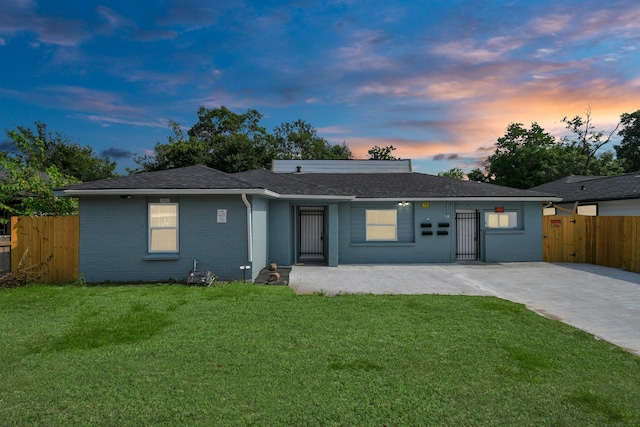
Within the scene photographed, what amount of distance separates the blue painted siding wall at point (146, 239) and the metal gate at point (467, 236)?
868 cm

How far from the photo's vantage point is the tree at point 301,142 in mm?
46250

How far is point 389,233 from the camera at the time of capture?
1313 cm

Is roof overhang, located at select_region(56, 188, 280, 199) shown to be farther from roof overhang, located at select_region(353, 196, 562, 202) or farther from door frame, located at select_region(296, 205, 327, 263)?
roof overhang, located at select_region(353, 196, 562, 202)

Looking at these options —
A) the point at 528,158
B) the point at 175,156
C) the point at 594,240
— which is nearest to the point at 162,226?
the point at 594,240

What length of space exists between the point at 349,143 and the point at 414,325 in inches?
1885

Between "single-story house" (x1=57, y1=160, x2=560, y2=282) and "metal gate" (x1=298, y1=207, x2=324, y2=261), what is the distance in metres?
0.04

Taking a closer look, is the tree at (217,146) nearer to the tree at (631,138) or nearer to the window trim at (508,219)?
the window trim at (508,219)

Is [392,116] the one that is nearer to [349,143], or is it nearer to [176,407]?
[176,407]

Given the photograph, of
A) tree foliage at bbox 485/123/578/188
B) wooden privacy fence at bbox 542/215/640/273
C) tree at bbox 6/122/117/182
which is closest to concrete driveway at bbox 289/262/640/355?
wooden privacy fence at bbox 542/215/640/273

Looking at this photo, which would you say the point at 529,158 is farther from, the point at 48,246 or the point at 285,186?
the point at 48,246

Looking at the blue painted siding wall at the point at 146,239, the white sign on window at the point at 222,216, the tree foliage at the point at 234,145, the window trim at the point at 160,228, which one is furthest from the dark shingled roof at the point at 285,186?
the tree foliage at the point at 234,145

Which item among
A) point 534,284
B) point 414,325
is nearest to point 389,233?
point 534,284

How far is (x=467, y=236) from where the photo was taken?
13.6 metres

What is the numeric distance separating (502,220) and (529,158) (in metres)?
23.3
